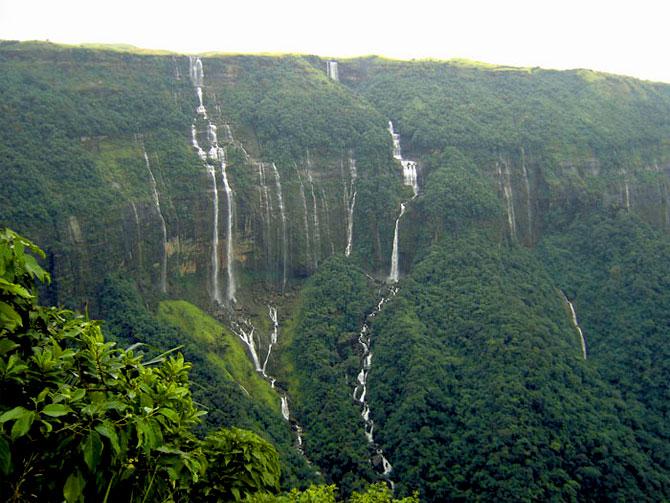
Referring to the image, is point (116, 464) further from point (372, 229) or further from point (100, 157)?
point (372, 229)

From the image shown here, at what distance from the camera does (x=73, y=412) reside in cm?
392

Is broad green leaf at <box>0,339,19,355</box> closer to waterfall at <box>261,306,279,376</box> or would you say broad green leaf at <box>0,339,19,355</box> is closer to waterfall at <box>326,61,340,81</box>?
waterfall at <box>261,306,279,376</box>

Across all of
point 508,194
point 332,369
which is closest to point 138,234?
point 332,369

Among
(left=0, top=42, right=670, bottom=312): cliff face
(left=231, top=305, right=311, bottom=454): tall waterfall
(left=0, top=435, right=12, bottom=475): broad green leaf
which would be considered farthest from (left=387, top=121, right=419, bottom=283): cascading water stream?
(left=0, top=435, right=12, bottom=475): broad green leaf

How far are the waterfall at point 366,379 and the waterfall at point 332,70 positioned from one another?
70.5ft

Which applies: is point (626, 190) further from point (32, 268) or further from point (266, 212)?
point (32, 268)

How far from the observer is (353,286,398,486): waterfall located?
31100mm

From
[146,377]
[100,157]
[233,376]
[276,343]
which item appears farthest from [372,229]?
[146,377]

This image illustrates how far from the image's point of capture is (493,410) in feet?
100

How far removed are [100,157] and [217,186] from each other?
6762 millimetres

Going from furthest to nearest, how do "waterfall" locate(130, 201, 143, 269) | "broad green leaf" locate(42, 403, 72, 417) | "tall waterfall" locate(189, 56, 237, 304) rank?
"tall waterfall" locate(189, 56, 237, 304), "waterfall" locate(130, 201, 143, 269), "broad green leaf" locate(42, 403, 72, 417)

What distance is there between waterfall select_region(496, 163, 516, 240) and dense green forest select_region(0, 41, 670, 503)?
16 centimetres

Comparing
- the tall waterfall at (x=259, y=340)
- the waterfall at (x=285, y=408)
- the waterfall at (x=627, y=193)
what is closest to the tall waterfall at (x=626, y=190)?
the waterfall at (x=627, y=193)

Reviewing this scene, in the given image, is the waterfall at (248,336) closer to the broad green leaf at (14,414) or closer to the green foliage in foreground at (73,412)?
the green foliage in foreground at (73,412)
